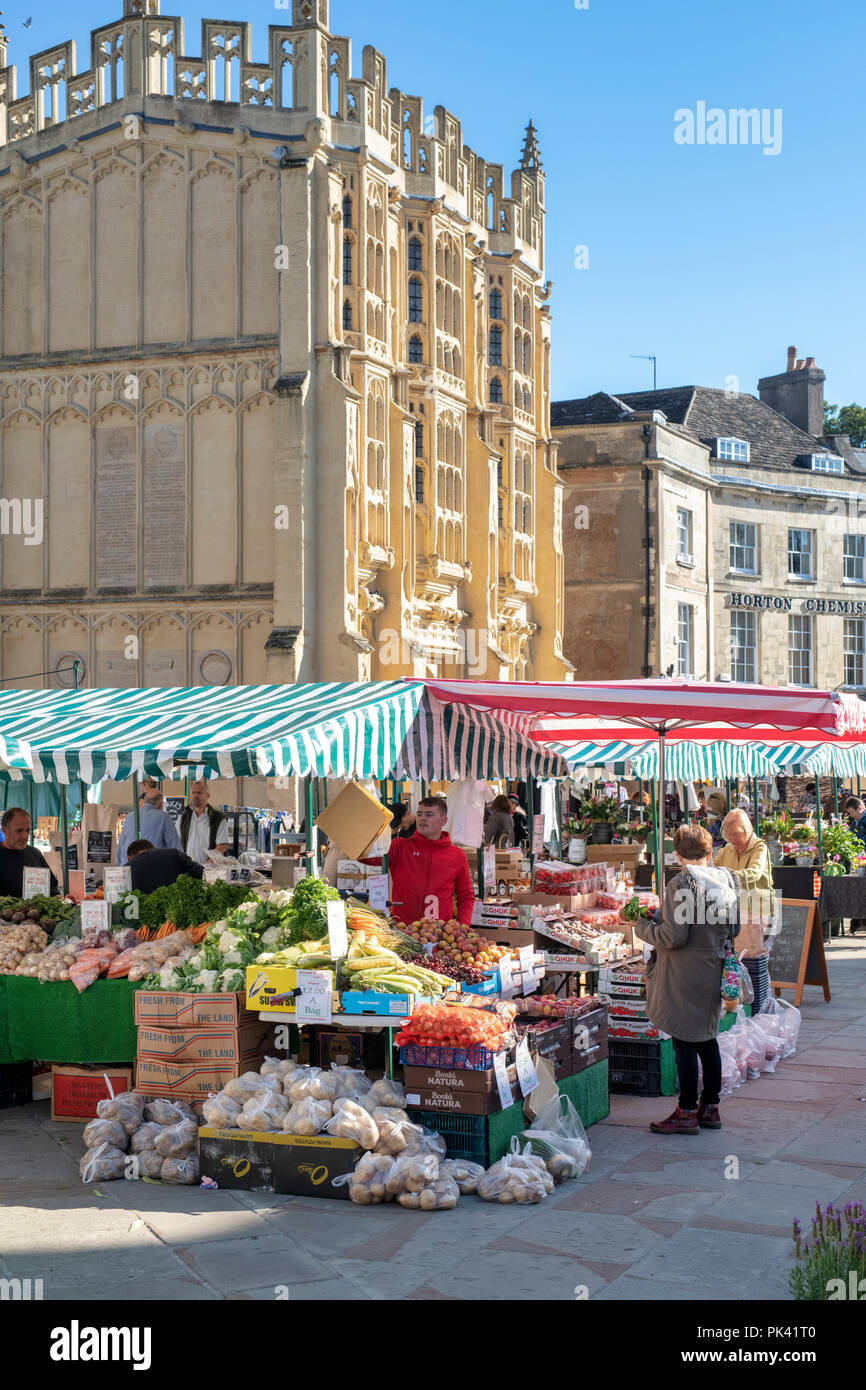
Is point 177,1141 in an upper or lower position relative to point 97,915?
lower

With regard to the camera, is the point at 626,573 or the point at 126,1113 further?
the point at 626,573

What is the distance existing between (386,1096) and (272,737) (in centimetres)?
287

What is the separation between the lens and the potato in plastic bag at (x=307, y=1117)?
7.26 m

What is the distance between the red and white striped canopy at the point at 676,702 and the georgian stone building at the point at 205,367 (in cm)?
1563

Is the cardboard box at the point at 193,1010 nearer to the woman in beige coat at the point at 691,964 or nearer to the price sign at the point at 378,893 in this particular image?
the price sign at the point at 378,893

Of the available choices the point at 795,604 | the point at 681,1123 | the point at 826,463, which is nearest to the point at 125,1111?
the point at 681,1123

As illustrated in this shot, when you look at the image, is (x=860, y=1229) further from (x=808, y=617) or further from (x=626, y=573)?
(x=808, y=617)

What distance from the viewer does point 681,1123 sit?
8383 millimetres

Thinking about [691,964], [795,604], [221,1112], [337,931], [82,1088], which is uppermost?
[795,604]

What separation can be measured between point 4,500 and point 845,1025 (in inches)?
845

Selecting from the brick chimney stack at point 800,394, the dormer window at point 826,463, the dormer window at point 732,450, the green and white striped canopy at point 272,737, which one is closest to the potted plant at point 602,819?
the green and white striped canopy at point 272,737

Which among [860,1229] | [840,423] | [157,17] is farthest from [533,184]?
[860,1229]

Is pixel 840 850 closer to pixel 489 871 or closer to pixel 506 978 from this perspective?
pixel 489 871

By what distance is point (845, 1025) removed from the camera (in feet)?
39.6
